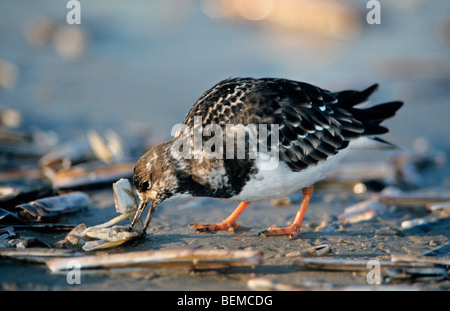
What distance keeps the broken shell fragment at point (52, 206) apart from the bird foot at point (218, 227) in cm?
103

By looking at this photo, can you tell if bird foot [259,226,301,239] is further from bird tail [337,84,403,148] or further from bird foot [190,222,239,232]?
bird tail [337,84,403,148]

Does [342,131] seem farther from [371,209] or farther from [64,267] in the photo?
[64,267]

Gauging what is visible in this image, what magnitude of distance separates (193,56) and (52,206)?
625 centimetres

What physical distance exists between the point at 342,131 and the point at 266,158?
910 millimetres

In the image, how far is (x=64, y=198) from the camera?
4277mm

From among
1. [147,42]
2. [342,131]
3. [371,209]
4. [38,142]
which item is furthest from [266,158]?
[147,42]

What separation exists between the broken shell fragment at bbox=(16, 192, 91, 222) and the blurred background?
92.1 inches

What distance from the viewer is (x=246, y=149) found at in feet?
12.1

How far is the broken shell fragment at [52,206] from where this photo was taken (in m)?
3.91

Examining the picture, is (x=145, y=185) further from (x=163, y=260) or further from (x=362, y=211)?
(x=362, y=211)

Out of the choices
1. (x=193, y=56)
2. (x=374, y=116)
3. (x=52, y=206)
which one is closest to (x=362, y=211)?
(x=374, y=116)

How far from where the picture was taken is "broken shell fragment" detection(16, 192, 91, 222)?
3910 mm

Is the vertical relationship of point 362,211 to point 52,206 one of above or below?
below

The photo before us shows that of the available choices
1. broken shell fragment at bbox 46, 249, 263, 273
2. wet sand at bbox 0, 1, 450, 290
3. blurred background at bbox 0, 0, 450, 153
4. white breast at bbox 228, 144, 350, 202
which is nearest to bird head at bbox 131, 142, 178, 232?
wet sand at bbox 0, 1, 450, 290
